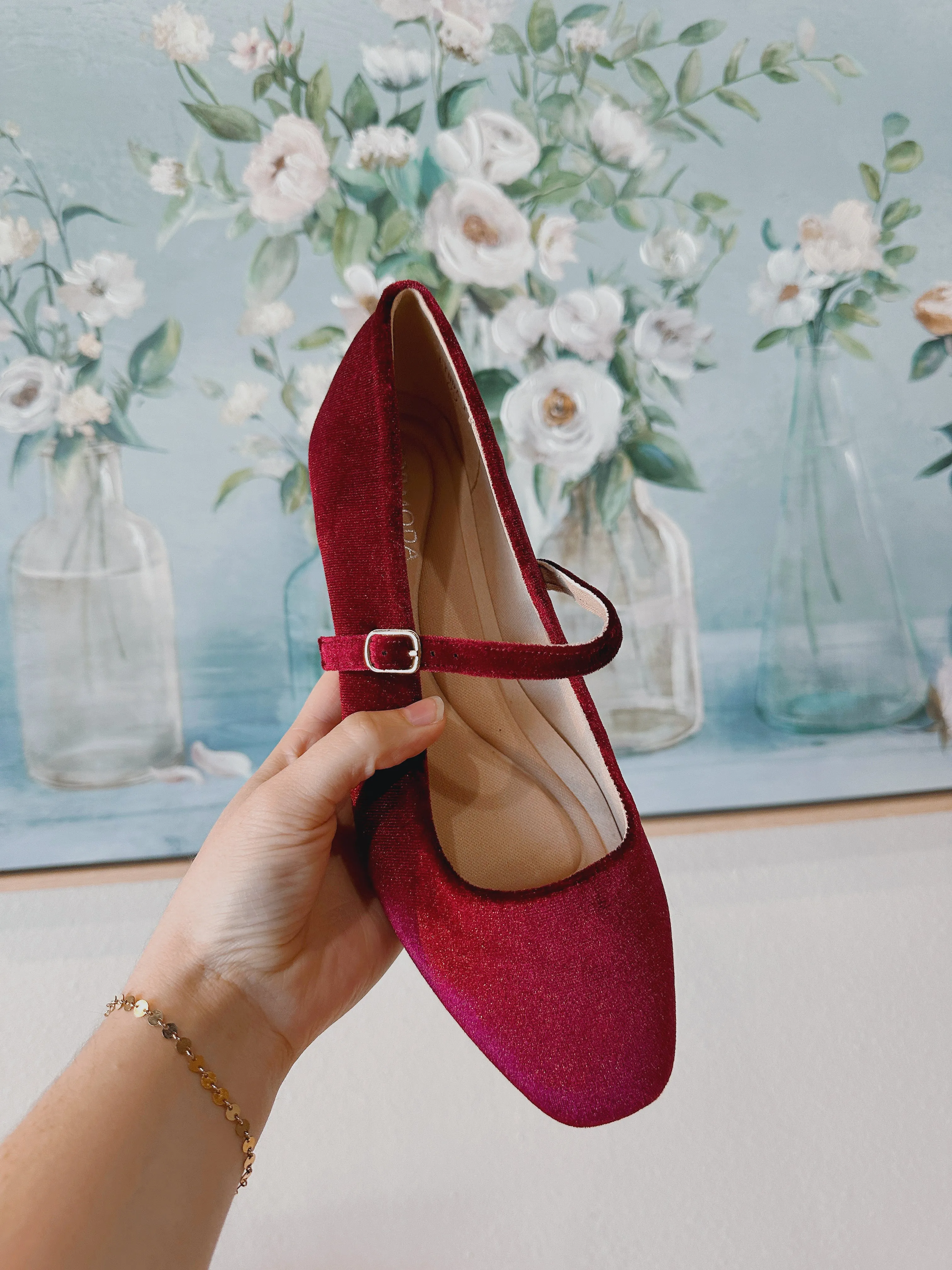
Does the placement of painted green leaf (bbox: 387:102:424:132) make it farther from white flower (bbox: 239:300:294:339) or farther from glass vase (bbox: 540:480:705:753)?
glass vase (bbox: 540:480:705:753)

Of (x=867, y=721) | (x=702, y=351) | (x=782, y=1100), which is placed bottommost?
(x=782, y=1100)

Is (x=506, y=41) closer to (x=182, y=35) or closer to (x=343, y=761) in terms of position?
(x=182, y=35)

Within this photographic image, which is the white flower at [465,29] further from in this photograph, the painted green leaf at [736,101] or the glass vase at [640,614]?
the glass vase at [640,614]

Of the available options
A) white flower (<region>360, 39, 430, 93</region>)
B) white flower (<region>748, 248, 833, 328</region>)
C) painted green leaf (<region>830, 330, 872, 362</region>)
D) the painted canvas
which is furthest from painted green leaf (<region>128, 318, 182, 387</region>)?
painted green leaf (<region>830, 330, 872, 362</region>)

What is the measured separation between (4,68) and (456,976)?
1.04 meters

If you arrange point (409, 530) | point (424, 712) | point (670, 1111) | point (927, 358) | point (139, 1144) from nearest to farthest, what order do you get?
point (139, 1144), point (424, 712), point (409, 530), point (670, 1111), point (927, 358)

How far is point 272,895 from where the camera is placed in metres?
0.56

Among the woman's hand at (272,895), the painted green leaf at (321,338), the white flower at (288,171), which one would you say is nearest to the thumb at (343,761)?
the woman's hand at (272,895)

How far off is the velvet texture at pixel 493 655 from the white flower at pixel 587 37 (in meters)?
0.76

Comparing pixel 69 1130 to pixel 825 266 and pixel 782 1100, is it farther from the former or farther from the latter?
pixel 825 266

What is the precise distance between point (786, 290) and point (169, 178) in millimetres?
764

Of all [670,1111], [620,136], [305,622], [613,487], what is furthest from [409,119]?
[670,1111]

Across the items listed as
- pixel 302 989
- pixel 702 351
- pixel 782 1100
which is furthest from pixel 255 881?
pixel 702 351

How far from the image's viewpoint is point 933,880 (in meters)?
1.08
